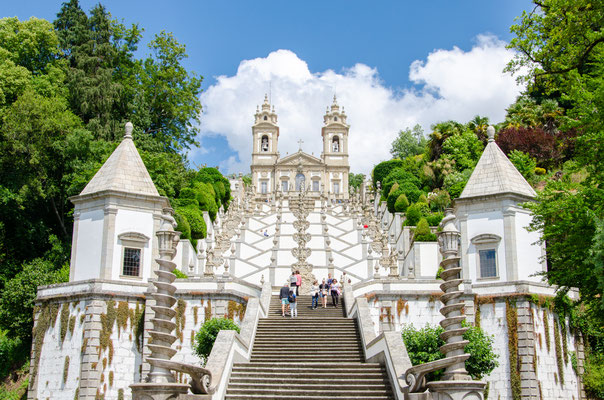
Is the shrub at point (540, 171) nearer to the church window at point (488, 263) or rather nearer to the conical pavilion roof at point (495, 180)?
the conical pavilion roof at point (495, 180)

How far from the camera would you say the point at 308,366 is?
52.3 feet

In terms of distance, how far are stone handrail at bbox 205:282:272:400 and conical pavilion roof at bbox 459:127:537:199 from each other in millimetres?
9815

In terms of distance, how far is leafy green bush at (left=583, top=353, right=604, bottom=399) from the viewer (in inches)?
903

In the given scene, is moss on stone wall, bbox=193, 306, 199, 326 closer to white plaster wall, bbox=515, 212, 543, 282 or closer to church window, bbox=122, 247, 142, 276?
church window, bbox=122, 247, 142, 276

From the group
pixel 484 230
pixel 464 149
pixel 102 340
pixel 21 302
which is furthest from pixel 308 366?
pixel 464 149

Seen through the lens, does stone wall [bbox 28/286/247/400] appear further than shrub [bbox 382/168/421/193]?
No

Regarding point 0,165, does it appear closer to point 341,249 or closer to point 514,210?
point 341,249

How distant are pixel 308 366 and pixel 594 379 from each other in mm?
12651

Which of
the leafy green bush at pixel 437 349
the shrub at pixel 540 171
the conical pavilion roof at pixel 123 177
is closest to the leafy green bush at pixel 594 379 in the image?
the leafy green bush at pixel 437 349

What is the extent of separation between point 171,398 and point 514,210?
15.2 meters

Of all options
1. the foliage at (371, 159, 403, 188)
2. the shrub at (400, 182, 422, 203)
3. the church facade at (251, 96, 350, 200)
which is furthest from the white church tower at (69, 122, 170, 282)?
the church facade at (251, 96, 350, 200)

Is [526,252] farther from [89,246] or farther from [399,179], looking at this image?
[399,179]

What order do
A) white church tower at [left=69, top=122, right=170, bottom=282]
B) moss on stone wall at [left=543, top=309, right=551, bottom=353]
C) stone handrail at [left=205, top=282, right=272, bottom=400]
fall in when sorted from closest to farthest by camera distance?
stone handrail at [left=205, top=282, right=272, bottom=400] < moss on stone wall at [left=543, top=309, right=551, bottom=353] < white church tower at [left=69, top=122, right=170, bottom=282]

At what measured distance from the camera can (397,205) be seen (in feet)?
130
